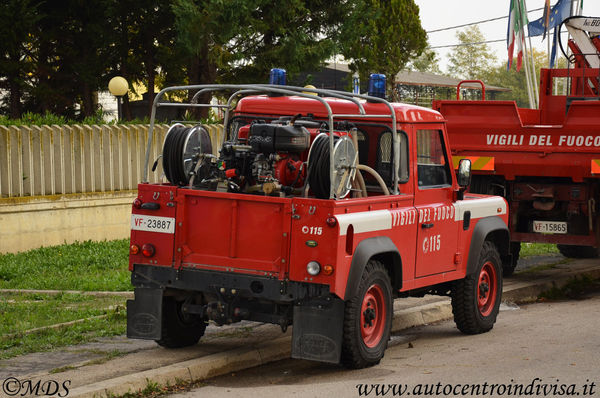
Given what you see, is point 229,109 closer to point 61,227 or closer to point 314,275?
point 314,275

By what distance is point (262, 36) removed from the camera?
87.6 feet

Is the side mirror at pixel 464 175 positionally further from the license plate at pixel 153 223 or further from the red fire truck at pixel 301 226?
the license plate at pixel 153 223

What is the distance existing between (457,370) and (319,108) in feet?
9.11

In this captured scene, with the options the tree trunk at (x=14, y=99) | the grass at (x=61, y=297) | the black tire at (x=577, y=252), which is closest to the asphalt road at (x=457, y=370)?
the grass at (x=61, y=297)

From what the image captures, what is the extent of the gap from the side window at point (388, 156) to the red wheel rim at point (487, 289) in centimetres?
181

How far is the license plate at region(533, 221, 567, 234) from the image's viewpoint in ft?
43.9

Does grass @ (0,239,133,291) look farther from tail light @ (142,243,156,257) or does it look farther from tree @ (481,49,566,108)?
tree @ (481,49,566,108)

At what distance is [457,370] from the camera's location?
27.1ft

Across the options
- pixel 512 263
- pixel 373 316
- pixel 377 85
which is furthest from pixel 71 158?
pixel 373 316

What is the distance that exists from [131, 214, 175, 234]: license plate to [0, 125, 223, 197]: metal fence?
730cm

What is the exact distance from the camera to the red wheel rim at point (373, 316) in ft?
27.3

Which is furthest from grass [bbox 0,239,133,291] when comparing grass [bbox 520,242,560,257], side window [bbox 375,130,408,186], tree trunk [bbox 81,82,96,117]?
tree trunk [bbox 81,82,96,117]

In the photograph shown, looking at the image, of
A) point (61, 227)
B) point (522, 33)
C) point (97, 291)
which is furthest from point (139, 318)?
point (522, 33)

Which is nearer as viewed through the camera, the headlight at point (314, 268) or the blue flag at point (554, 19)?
the headlight at point (314, 268)
